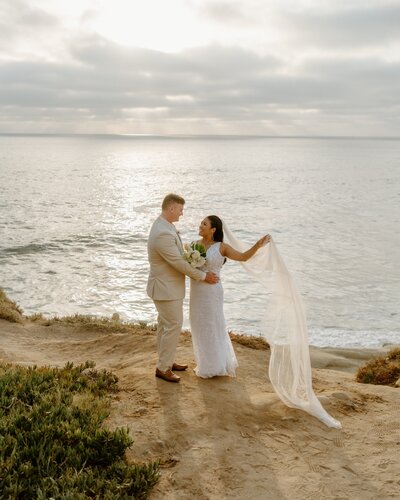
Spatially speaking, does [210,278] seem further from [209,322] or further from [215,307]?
[209,322]

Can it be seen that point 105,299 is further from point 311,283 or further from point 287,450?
point 287,450

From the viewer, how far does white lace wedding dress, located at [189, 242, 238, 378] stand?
888 centimetres

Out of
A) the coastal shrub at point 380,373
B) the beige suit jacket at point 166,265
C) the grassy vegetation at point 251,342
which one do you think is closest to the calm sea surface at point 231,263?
the grassy vegetation at point 251,342

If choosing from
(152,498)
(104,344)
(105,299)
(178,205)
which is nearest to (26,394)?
(152,498)

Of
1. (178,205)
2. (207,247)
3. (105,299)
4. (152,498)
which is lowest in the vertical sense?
(105,299)

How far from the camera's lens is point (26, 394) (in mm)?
7598

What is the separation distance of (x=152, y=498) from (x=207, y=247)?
429 centimetres

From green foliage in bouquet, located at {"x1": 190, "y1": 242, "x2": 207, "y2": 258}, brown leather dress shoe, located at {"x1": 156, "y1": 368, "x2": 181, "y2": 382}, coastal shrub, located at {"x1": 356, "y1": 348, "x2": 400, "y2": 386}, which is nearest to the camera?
green foliage in bouquet, located at {"x1": 190, "y1": 242, "x2": 207, "y2": 258}

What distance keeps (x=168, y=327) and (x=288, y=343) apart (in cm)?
193

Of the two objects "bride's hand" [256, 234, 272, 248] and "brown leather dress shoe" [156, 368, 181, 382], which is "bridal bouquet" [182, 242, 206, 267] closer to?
"bride's hand" [256, 234, 272, 248]

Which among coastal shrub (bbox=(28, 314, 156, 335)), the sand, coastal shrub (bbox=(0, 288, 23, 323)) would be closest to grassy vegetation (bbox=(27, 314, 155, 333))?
coastal shrub (bbox=(28, 314, 156, 335))

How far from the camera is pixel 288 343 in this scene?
8.27 metres

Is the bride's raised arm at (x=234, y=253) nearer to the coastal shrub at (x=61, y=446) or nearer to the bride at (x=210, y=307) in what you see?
the bride at (x=210, y=307)

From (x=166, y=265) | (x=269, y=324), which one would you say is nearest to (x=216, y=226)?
(x=166, y=265)
